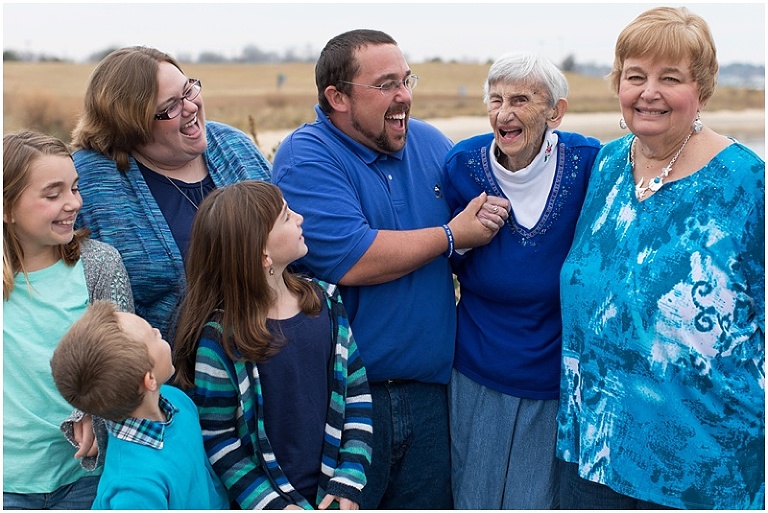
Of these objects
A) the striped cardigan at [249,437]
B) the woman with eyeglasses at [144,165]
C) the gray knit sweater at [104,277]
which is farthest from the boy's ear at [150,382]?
the woman with eyeglasses at [144,165]

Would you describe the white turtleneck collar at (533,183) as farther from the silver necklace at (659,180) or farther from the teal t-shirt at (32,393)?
the teal t-shirt at (32,393)

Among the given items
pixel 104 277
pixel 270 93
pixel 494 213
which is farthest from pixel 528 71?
pixel 270 93

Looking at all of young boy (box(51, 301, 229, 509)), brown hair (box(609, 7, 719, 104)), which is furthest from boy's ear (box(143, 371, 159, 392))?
brown hair (box(609, 7, 719, 104))

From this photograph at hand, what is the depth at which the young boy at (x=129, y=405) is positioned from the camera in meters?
2.30

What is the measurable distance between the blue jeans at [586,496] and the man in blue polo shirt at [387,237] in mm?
451

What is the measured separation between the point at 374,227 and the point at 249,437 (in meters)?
0.81

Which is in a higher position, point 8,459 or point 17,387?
point 17,387

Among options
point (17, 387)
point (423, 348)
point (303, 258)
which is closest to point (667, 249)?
point (423, 348)

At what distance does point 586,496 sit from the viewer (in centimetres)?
267

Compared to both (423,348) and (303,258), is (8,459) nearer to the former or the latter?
(303,258)

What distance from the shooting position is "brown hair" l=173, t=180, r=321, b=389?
254cm

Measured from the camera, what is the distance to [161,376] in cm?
241

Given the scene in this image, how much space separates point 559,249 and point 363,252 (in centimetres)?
65

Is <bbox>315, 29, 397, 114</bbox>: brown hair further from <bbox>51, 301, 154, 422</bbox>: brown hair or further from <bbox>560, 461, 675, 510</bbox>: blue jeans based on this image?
<bbox>560, 461, 675, 510</bbox>: blue jeans
